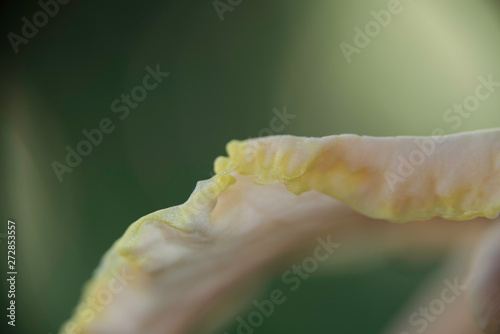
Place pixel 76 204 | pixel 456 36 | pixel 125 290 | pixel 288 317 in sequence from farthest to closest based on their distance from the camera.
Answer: pixel 456 36 < pixel 76 204 < pixel 288 317 < pixel 125 290

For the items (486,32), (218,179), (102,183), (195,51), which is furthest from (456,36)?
(218,179)

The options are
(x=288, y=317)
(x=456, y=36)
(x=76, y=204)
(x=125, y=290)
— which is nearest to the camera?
(x=125, y=290)

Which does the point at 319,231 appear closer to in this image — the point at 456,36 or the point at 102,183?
the point at 102,183

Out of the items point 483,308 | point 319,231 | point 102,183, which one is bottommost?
point 483,308

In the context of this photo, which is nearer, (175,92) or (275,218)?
(275,218)

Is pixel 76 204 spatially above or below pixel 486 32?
above

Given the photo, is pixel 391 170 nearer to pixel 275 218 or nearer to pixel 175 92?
pixel 275 218

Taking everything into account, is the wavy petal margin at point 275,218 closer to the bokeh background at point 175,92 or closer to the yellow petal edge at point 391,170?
the yellow petal edge at point 391,170

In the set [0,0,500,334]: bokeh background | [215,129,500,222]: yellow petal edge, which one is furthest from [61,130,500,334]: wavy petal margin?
[0,0,500,334]: bokeh background

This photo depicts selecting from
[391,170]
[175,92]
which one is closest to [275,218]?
[391,170]
